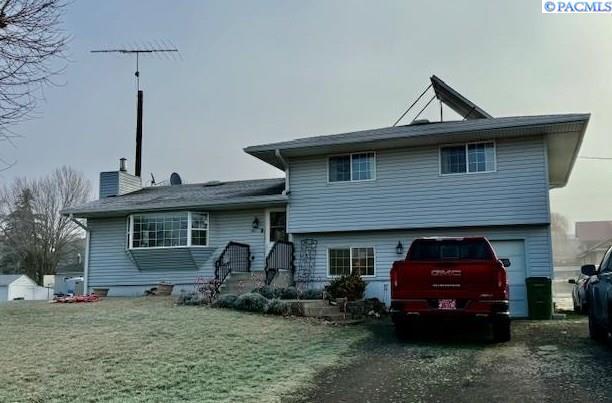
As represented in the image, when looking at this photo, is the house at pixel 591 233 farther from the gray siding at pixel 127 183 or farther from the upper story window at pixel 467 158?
the gray siding at pixel 127 183

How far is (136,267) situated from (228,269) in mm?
4164

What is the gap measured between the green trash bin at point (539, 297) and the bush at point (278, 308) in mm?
6131

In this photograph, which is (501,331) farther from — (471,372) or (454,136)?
(454,136)

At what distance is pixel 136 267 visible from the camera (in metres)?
19.5

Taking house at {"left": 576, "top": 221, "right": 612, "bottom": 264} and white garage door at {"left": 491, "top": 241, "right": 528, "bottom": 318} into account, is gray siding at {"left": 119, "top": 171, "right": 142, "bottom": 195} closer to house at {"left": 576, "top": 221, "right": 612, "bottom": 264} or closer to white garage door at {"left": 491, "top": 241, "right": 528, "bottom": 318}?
white garage door at {"left": 491, "top": 241, "right": 528, "bottom": 318}

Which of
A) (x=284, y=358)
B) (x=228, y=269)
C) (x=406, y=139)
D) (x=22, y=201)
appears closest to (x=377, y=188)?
(x=406, y=139)

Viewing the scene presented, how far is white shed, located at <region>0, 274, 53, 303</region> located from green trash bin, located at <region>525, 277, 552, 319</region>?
1491 inches

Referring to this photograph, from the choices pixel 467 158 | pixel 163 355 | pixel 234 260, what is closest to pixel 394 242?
pixel 467 158

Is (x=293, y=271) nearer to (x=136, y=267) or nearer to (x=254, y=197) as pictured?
(x=254, y=197)

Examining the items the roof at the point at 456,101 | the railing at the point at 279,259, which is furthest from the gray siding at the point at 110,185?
the roof at the point at 456,101

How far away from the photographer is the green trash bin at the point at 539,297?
1375 centimetres

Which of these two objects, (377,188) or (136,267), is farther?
(136,267)

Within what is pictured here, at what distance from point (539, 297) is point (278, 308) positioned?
21.3 ft

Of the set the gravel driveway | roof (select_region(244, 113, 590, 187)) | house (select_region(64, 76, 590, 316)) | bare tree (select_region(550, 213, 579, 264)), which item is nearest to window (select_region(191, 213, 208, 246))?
house (select_region(64, 76, 590, 316))
